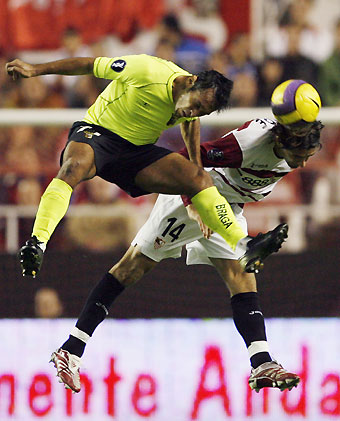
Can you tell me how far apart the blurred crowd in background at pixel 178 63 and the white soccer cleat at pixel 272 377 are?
2.26m

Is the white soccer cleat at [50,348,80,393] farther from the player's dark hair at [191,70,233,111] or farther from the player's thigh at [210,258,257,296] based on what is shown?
the player's dark hair at [191,70,233,111]

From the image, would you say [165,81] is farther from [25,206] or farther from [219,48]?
[219,48]

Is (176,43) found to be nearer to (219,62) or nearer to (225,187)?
(219,62)

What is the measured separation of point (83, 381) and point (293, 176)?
7.05 feet

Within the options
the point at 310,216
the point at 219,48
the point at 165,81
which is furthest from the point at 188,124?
the point at 219,48

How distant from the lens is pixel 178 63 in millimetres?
10266

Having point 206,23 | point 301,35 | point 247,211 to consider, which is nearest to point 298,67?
point 301,35

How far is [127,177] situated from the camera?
655 cm

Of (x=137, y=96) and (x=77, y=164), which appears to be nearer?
(x=77, y=164)

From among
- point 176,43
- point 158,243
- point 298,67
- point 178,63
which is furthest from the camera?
point 176,43

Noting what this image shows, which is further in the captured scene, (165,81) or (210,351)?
(210,351)

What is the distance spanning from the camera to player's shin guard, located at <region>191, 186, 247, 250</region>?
631 cm

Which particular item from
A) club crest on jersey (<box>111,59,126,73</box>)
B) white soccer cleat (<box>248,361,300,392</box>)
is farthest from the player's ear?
white soccer cleat (<box>248,361,300,392</box>)

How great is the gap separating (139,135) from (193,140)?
348 mm
